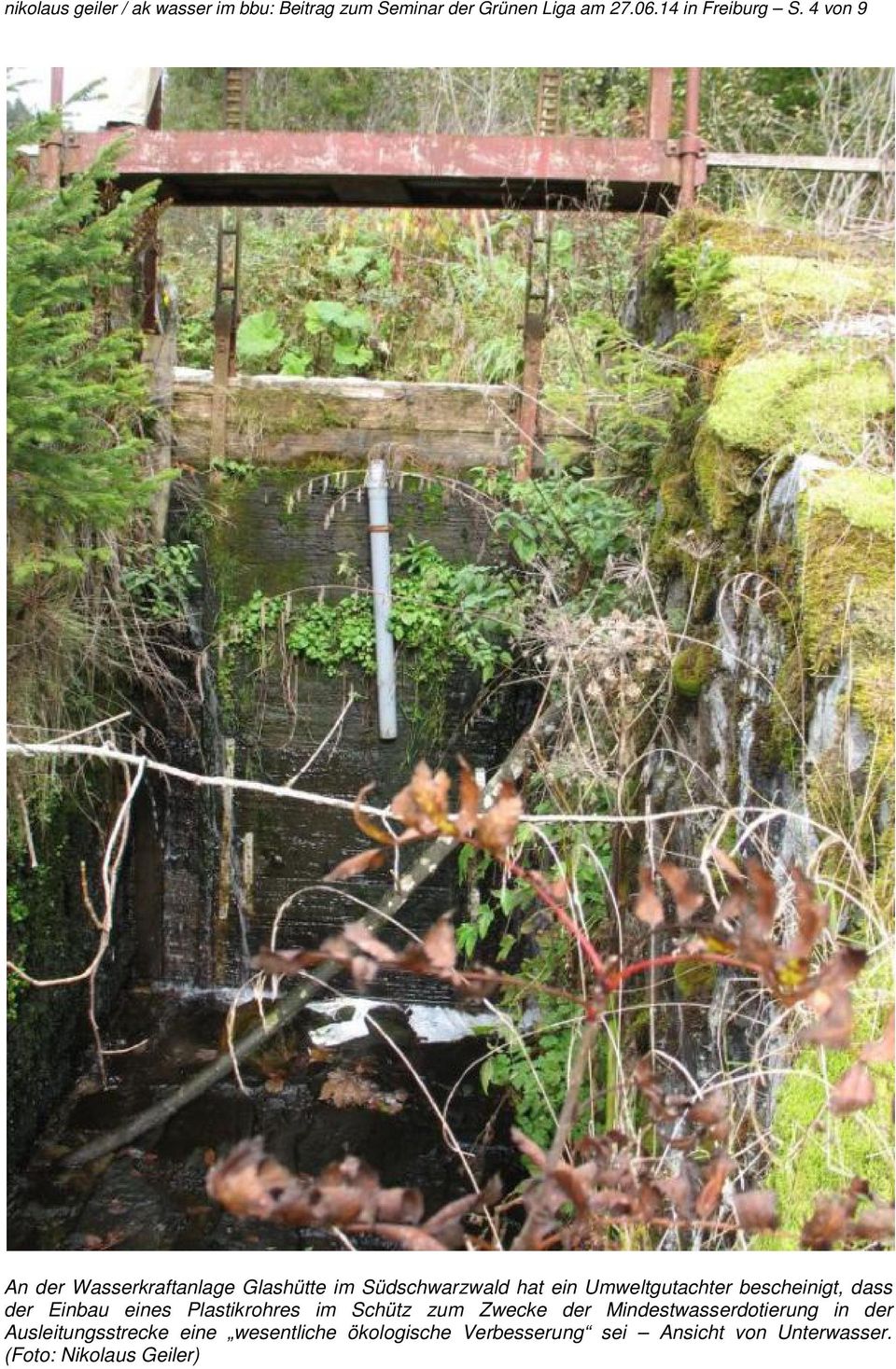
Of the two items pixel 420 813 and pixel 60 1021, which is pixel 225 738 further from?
pixel 420 813

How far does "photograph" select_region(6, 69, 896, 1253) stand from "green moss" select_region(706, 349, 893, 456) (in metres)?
0.02

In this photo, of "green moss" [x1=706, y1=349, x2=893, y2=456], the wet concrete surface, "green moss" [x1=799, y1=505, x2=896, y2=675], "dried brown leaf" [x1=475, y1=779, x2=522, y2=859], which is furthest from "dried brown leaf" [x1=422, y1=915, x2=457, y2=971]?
the wet concrete surface

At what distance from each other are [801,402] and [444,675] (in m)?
3.49

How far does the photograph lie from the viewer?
93.4 inches

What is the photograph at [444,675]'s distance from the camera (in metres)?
2.37

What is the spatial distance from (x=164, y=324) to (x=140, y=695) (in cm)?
233

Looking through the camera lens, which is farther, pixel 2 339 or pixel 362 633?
pixel 362 633

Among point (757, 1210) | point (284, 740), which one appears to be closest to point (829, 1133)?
point (757, 1210)

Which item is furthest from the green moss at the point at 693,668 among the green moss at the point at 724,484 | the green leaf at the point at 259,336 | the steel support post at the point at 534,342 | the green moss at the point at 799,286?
the green leaf at the point at 259,336

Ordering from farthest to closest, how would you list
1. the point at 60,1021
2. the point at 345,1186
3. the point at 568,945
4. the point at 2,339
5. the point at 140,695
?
the point at 140,695 < the point at 60,1021 < the point at 568,945 < the point at 2,339 < the point at 345,1186

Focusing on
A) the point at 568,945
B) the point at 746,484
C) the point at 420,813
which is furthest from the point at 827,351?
the point at 420,813

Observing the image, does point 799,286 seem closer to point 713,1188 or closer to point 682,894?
point 682,894

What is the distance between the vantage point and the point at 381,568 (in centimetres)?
668

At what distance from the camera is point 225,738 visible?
6.90 meters
